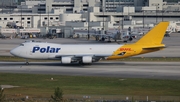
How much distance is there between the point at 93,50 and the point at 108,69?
5.22 meters

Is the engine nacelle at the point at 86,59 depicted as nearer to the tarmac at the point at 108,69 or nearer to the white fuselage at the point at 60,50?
the tarmac at the point at 108,69

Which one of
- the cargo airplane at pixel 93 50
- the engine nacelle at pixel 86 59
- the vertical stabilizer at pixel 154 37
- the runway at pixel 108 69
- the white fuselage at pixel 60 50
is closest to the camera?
the runway at pixel 108 69

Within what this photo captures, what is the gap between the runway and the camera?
65875mm

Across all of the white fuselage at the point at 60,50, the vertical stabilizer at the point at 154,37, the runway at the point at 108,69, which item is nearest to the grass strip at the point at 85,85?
the runway at the point at 108,69

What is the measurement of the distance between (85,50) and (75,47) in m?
1.38

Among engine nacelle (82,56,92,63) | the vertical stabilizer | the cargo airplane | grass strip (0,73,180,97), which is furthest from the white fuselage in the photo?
grass strip (0,73,180,97)

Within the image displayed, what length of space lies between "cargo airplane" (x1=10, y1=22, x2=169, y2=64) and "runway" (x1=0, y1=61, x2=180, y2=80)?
1110mm

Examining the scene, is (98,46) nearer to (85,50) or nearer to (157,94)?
(85,50)

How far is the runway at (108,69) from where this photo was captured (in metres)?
65.9

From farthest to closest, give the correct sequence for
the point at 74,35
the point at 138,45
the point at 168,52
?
the point at 74,35 < the point at 168,52 < the point at 138,45

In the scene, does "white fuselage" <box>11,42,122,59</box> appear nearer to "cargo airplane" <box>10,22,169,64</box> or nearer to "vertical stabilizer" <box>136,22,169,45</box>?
"cargo airplane" <box>10,22,169,64</box>

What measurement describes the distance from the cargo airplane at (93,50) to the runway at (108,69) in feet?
3.64

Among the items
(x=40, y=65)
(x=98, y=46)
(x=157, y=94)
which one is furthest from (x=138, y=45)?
(x=157, y=94)

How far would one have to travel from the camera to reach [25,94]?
169ft
